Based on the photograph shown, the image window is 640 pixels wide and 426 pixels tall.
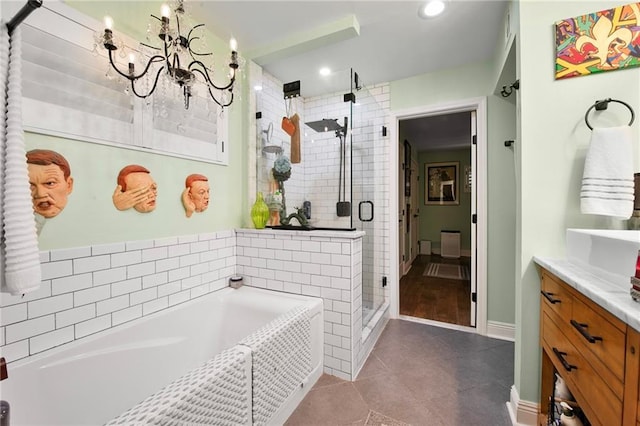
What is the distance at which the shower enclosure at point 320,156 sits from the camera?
237cm

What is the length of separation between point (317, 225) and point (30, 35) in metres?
1.90

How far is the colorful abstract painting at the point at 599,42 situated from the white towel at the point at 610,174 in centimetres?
34

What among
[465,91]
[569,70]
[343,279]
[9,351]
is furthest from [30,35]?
[465,91]

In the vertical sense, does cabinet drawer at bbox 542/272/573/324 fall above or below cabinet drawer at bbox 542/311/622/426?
above

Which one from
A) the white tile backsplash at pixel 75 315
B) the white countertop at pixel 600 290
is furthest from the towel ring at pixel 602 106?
the white tile backsplash at pixel 75 315

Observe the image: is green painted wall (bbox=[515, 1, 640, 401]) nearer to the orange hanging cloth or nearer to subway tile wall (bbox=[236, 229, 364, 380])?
subway tile wall (bbox=[236, 229, 364, 380])

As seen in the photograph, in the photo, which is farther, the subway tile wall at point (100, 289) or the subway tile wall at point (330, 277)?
the subway tile wall at point (330, 277)

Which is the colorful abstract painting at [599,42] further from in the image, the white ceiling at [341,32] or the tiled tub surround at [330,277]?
the tiled tub surround at [330,277]

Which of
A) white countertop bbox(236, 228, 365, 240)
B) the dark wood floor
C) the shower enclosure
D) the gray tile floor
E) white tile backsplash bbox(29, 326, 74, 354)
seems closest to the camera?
white tile backsplash bbox(29, 326, 74, 354)

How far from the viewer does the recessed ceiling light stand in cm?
172

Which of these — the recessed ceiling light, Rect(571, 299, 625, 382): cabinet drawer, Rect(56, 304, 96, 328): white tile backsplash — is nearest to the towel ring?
Rect(571, 299, 625, 382): cabinet drawer

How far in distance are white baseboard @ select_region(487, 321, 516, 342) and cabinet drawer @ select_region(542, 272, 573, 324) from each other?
1.32 m

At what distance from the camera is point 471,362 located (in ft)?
6.73

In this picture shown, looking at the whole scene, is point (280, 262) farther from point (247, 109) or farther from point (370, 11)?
point (370, 11)
